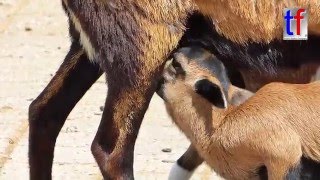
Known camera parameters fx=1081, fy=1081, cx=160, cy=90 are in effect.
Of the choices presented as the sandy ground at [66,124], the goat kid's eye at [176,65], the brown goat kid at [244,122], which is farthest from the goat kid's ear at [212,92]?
the sandy ground at [66,124]

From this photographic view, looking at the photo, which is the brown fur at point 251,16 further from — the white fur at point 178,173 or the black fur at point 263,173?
the white fur at point 178,173

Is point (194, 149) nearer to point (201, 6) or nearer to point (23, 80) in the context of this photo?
point (201, 6)

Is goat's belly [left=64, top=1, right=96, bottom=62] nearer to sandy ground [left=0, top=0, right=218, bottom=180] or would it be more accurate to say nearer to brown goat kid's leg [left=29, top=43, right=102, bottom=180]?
brown goat kid's leg [left=29, top=43, right=102, bottom=180]

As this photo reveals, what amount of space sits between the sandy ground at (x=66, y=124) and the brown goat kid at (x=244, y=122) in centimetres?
102

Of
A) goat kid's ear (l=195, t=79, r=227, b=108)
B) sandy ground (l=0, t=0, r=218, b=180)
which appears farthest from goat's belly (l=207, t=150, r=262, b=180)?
sandy ground (l=0, t=0, r=218, b=180)

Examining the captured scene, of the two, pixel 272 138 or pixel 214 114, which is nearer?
pixel 272 138

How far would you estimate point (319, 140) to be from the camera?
543cm

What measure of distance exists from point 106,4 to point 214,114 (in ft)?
2.86

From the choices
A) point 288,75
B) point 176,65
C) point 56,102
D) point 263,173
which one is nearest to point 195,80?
point 176,65

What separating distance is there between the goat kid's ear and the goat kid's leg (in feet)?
2.62

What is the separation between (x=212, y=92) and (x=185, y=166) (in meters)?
0.93

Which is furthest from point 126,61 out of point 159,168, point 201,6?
point 159,168

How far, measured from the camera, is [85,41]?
5570 mm

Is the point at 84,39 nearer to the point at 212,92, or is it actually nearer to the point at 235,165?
the point at 212,92
